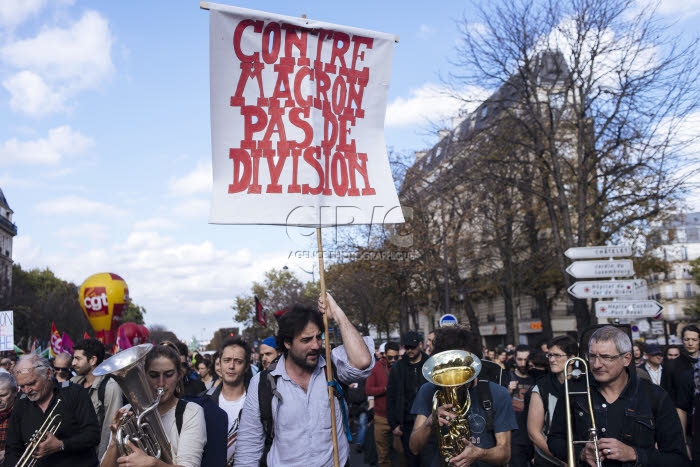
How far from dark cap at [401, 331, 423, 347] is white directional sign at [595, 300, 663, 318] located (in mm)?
4906

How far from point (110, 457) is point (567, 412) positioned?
2.48m

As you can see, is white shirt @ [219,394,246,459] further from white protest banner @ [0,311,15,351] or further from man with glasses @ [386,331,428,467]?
white protest banner @ [0,311,15,351]

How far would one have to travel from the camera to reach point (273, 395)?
4043 millimetres

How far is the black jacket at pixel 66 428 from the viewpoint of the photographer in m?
5.23

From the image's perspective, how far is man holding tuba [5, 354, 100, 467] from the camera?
5172mm

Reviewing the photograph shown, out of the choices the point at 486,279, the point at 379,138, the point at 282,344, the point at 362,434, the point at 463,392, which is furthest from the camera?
the point at 486,279

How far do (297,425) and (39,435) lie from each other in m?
2.33

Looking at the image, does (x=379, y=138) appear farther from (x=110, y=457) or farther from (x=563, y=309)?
(x=563, y=309)

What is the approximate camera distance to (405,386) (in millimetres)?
7875

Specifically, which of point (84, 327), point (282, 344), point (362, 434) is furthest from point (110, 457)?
point (84, 327)

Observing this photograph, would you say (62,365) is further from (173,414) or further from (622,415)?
(622,415)

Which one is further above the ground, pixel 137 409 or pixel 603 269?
pixel 603 269

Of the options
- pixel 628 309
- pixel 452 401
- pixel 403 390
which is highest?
pixel 628 309

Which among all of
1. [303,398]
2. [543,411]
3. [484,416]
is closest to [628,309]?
[543,411]
